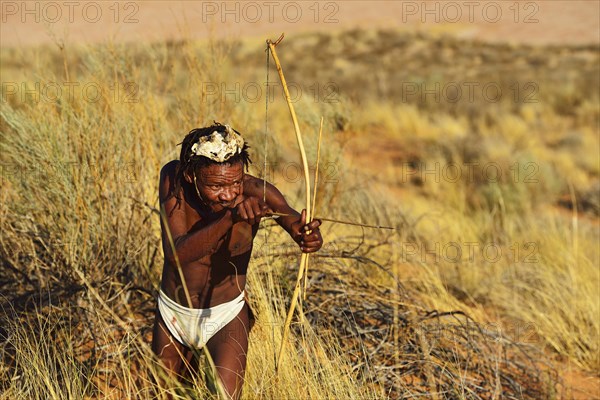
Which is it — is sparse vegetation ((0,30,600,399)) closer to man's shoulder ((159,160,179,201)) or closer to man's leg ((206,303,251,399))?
man's leg ((206,303,251,399))

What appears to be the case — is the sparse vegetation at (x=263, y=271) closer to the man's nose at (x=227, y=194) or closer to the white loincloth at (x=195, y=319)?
the white loincloth at (x=195, y=319)

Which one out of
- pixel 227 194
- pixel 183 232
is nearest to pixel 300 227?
pixel 227 194

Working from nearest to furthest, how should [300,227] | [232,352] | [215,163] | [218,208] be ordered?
1. [300,227]
2. [215,163]
3. [218,208]
4. [232,352]

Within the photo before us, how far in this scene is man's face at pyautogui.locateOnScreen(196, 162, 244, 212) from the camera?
242cm

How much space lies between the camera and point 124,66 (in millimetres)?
4820

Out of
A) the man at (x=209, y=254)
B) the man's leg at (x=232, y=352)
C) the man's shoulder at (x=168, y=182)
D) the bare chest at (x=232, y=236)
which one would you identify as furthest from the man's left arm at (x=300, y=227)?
the man's leg at (x=232, y=352)

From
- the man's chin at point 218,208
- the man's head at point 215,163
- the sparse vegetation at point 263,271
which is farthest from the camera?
the sparse vegetation at point 263,271

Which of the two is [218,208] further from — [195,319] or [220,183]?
[195,319]

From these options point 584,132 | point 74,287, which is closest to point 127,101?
point 74,287

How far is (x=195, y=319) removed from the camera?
2.69 meters

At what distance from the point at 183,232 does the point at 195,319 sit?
0.34 m

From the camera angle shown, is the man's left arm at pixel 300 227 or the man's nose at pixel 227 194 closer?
the man's left arm at pixel 300 227

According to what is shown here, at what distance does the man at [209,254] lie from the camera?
2.43 meters

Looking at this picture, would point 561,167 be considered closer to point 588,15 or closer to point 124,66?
point 124,66
